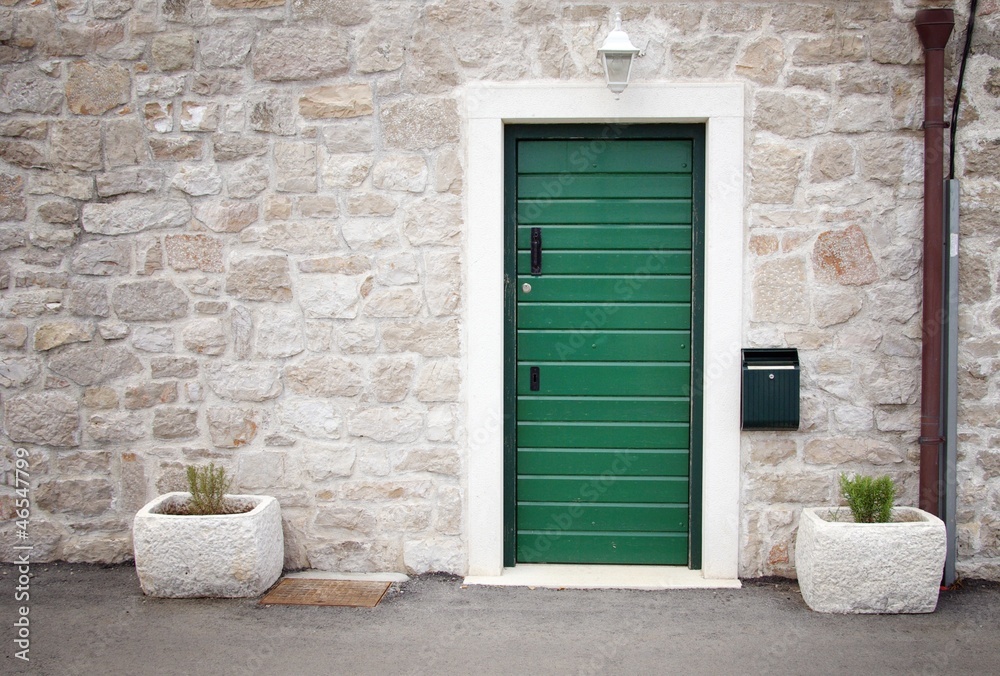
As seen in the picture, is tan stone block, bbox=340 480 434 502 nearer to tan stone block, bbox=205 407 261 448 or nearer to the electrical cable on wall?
tan stone block, bbox=205 407 261 448

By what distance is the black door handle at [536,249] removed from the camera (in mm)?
4828

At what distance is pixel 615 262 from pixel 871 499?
1786 millimetres

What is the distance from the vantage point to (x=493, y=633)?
413 cm

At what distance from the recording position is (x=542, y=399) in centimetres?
490

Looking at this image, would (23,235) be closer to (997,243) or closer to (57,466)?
(57,466)

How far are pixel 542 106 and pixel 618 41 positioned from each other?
521 mm

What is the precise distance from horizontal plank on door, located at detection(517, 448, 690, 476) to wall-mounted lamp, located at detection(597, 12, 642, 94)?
6.44 ft

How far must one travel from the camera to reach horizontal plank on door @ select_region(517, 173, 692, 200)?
4.80m

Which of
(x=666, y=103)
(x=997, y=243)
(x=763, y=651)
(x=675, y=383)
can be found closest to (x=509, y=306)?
(x=675, y=383)

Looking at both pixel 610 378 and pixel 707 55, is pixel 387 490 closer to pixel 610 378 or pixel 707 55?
pixel 610 378

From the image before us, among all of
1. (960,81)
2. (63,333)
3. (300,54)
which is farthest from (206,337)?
(960,81)

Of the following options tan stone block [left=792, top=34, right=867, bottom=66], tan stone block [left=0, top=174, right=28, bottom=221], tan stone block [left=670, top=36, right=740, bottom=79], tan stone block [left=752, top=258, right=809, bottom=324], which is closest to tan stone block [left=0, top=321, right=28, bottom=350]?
tan stone block [left=0, top=174, right=28, bottom=221]

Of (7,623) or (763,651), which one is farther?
(7,623)

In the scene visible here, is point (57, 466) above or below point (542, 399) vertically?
below
